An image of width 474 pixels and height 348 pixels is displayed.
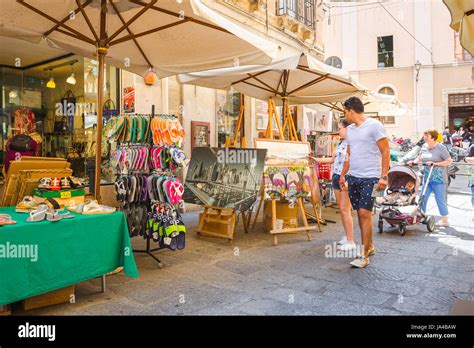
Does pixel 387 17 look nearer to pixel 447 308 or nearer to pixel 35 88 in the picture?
pixel 35 88

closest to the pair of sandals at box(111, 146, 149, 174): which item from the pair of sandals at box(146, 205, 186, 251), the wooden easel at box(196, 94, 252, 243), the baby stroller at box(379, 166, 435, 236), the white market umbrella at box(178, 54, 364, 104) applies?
the pair of sandals at box(146, 205, 186, 251)

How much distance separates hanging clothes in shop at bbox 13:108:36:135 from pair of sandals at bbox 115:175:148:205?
17.8 feet

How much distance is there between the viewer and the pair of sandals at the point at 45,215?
336 cm

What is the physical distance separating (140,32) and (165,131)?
4.88 feet

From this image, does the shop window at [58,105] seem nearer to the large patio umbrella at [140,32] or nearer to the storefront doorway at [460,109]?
the large patio umbrella at [140,32]

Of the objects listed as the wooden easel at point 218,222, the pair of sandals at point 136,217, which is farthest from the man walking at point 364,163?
the pair of sandals at point 136,217

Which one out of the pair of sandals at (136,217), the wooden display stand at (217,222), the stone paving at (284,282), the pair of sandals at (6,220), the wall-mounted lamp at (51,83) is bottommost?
the stone paving at (284,282)

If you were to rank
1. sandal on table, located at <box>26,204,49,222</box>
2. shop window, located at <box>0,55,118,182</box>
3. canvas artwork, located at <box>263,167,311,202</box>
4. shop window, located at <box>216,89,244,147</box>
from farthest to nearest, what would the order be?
shop window, located at <box>216,89,244,147</box>
shop window, located at <box>0,55,118,182</box>
canvas artwork, located at <box>263,167,311,202</box>
sandal on table, located at <box>26,204,49,222</box>

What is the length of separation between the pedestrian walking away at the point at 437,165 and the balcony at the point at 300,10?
276 inches

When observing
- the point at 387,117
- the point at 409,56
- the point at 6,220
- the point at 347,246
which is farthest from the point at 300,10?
the point at 409,56

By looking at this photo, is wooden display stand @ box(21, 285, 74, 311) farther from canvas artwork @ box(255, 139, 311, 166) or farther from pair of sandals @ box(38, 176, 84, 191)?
canvas artwork @ box(255, 139, 311, 166)

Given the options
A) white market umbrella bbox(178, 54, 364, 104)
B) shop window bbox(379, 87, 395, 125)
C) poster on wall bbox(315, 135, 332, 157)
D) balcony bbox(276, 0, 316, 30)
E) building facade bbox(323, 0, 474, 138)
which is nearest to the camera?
white market umbrella bbox(178, 54, 364, 104)

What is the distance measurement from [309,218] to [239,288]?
4027 mm

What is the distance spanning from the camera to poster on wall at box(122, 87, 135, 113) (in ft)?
27.1
